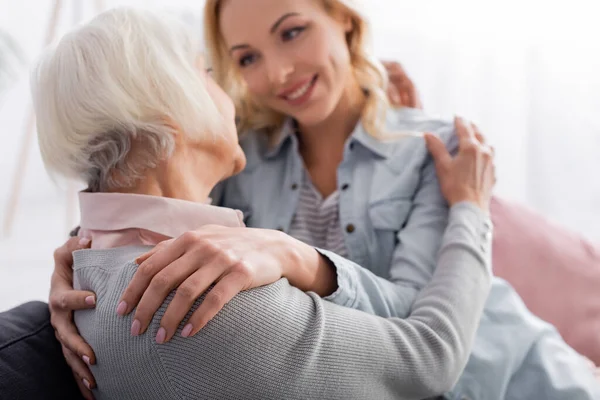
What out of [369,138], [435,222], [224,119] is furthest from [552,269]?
[224,119]

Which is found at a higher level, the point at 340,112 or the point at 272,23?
the point at 272,23

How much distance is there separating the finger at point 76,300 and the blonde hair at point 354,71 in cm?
81

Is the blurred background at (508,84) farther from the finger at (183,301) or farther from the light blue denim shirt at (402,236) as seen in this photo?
the finger at (183,301)

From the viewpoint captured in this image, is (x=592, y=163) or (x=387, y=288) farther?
(x=592, y=163)

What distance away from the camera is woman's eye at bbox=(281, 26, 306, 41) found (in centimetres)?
142

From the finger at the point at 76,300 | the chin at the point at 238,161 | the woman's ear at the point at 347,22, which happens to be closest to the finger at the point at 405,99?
the woman's ear at the point at 347,22

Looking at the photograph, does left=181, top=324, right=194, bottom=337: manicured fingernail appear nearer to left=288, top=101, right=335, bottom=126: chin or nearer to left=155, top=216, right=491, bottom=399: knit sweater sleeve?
left=155, top=216, right=491, bottom=399: knit sweater sleeve

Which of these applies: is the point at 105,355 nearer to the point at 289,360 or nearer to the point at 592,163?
the point at 289,360

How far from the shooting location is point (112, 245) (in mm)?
947

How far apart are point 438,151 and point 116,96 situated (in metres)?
0.74

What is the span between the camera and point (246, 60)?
58.7 inches

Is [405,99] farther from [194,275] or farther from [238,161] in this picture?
[194,275]

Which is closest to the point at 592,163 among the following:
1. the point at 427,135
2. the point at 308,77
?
the point at 427,135

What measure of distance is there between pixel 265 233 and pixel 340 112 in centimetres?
75
